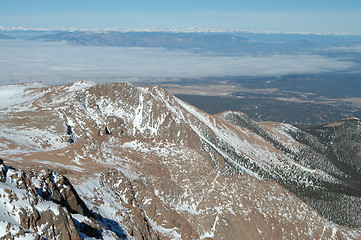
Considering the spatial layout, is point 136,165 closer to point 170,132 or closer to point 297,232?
point 170,132

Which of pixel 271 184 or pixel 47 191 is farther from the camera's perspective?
pixel 271 184

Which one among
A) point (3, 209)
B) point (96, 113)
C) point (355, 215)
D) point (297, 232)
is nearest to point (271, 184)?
point (297, 232)

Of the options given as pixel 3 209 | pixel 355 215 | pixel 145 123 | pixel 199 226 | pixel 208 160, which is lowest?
pixel 355 215

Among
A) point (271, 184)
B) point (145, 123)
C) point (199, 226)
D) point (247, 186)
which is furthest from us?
point (145, 123)

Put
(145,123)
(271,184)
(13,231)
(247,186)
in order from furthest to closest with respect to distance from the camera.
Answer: (145,123) → (271,184) → (247,186) → (13,231)

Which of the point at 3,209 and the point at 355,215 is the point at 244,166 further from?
the point at 3,209

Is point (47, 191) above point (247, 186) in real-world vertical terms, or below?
above
